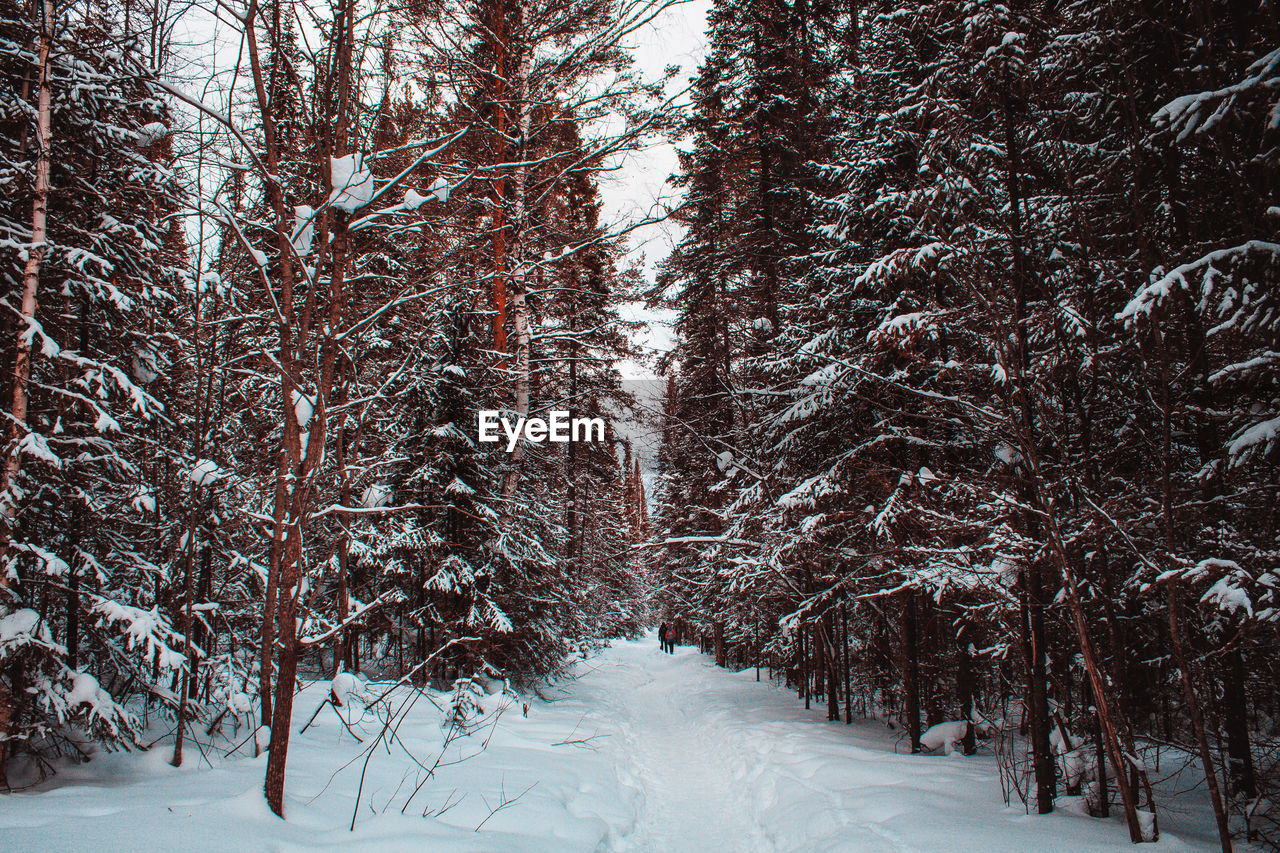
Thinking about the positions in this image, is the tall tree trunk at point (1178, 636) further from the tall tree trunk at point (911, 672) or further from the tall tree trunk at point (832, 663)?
the tall tree trunk at point (832, 663)

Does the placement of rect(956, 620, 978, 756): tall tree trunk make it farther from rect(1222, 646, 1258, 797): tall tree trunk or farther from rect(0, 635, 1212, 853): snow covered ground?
rect(1222, 646, 1258, 797): tall tree trunk

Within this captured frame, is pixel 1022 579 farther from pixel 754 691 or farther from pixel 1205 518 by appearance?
pixel 754 691

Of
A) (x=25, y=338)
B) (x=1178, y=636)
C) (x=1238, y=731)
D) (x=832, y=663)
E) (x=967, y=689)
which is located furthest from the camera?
(x=832, y=663)

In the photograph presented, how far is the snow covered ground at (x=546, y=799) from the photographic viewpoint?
3242mm

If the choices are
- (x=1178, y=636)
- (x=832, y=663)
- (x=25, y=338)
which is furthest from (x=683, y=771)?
(x=25, y=338)

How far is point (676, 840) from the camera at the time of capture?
5.54 meters

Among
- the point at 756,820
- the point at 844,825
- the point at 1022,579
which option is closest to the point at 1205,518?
the point at 1022,579

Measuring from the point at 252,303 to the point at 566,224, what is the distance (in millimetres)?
6896

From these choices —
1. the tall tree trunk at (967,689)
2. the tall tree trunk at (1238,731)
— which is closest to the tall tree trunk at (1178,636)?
the tall tree trunk at (1238,731)

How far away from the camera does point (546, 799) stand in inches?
202

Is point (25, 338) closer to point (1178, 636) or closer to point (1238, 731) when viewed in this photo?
point (1178, 636)

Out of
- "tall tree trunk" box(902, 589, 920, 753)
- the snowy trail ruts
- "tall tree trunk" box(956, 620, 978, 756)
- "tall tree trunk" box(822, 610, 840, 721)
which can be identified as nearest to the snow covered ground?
the snowy trail ruts

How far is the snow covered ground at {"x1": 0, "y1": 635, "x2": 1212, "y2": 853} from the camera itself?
324cm

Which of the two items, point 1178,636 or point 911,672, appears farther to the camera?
point 911,672
